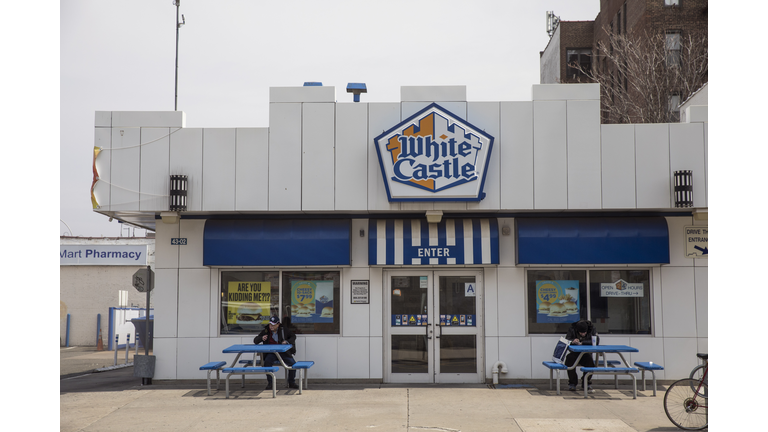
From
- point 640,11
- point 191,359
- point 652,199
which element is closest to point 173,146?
point 191,359

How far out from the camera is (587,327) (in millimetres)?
12320

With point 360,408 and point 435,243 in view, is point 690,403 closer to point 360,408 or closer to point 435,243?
point 360,408

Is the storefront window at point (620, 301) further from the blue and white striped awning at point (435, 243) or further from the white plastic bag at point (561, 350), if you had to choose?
the blue and white striped awning at point (435, 243)

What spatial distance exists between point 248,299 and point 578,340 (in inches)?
267

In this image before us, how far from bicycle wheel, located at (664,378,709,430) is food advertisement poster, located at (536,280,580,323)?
3979mm

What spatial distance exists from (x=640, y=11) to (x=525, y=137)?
24.3m

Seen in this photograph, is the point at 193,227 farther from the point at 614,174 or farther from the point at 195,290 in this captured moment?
the point at 614,174

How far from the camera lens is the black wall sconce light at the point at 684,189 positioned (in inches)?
477

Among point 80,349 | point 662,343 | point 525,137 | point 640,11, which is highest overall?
point 640,11

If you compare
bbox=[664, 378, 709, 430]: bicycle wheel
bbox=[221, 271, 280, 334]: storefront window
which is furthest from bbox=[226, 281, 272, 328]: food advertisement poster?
bbox=[664, 378, 709, 430]: bicycle wheel

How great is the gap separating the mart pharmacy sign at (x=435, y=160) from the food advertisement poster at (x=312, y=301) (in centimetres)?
260

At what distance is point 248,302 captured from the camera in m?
13.3

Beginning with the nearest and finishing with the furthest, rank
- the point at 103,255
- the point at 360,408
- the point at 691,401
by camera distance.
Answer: the point at 691,401 → the point at 360,408 → the point at 103,255

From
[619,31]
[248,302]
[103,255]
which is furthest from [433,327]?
[619,31]
